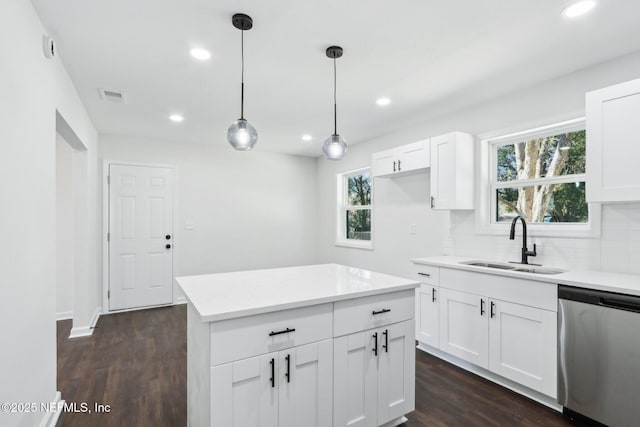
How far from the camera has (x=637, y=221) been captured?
2.28m

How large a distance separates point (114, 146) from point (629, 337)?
565 cm

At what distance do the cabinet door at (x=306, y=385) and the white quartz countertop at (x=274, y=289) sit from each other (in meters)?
0.25

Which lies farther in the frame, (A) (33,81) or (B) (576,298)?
(B) (576,298)

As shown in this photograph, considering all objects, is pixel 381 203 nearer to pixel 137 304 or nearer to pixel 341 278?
pixel 341 278

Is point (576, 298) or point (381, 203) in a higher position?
point (381, 203)

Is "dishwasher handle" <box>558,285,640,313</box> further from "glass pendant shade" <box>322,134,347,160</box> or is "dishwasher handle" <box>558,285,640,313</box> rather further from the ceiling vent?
the ceiling vent

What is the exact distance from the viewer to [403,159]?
12.1ft

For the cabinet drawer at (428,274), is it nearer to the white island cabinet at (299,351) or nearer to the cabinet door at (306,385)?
the white island cabinet at (299,351)

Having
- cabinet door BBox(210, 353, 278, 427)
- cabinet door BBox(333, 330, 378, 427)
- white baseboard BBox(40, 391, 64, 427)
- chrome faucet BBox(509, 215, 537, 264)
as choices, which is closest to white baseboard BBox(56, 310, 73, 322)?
white baseboard BBox(40, 391, 64, 427)

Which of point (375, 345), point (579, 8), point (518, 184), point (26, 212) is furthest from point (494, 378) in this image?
point (26, 212)

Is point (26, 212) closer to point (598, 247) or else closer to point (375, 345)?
point (375, 345)

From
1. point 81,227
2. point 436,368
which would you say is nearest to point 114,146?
point 81,227

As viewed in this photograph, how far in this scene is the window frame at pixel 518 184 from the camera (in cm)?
257

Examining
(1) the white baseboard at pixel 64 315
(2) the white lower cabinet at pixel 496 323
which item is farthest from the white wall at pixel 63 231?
(2) the white lower cabinet at pixel 496 323
